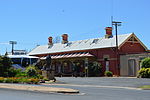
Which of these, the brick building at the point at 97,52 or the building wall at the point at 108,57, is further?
the brick building at the point at 97,52

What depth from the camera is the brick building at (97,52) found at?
50.2 meters

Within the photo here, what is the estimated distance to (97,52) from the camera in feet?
176

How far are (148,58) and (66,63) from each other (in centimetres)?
2198

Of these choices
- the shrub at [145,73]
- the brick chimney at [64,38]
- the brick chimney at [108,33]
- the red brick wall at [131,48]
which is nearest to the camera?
the shrub at [145,73]

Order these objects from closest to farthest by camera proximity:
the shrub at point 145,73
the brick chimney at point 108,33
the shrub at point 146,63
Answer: the shrub at point 145,73, the shrub at point 146,63, the brick chimney at point 108,33

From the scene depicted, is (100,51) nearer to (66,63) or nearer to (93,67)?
(93,67)

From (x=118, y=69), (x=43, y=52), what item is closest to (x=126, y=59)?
(x=118, y=69)

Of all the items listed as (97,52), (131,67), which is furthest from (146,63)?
(97,52)

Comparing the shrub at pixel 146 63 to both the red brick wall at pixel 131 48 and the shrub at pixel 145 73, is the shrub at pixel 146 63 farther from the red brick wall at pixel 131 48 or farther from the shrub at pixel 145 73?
the red brick wall at pixel 131 48

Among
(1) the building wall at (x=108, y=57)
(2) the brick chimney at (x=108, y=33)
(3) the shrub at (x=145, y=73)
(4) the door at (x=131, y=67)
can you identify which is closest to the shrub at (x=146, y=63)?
(3) the shrub at (x=145, y=73)

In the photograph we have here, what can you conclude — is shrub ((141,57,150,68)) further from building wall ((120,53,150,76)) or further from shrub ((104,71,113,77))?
shrub ((104,71,113,77))

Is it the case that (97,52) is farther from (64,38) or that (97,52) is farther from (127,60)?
(64,38)

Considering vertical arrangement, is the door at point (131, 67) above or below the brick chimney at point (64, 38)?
below

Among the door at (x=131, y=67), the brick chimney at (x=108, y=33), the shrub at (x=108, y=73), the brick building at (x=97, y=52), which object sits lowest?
the shrub at (x=108, y=73)
